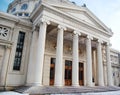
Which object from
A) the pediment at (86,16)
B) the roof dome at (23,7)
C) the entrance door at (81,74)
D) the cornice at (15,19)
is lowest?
the entrance door at (81,74)

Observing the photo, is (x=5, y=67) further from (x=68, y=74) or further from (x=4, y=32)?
(x=68, y=74)

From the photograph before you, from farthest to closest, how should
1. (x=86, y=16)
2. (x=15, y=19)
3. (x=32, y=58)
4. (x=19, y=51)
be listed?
(x=86, y=16)
(x=19, y=51)
(x=15, y=19)
(x=32, y=58)

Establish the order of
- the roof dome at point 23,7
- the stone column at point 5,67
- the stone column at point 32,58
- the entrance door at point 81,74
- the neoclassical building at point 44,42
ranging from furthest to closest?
the roof dome at point 23,7, the entrance door at point 81,74, the stone column at point 32,58, the neoclassical building at point 44,42, the stone column at point 5,67

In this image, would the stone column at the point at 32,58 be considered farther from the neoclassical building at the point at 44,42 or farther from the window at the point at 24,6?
the window at the point at 24,6

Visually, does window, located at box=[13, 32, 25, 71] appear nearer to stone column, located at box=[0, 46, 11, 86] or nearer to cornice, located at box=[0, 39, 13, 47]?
stone column, located at box=[0, 46, 11, 86]

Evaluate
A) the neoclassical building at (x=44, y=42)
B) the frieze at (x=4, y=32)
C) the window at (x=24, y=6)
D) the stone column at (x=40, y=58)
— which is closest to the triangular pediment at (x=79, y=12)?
the neoclassical building at (x=44, y=42)

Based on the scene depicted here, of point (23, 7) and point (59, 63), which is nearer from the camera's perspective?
point (59, 63)

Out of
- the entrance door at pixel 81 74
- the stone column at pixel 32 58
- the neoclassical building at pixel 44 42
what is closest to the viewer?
the neoclassical building at pixel 44 42

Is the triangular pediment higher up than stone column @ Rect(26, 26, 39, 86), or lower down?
higher up

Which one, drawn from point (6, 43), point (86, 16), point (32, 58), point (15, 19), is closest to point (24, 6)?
point (15, 19)

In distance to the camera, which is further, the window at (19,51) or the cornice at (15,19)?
the window at (19,51)

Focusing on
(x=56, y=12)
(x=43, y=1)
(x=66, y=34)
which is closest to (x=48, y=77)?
(x=66, y=34)

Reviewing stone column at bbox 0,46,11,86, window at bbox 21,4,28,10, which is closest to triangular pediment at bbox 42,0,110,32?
stone column at bbox 0,46,11,86

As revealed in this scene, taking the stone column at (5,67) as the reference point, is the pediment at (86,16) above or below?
above
